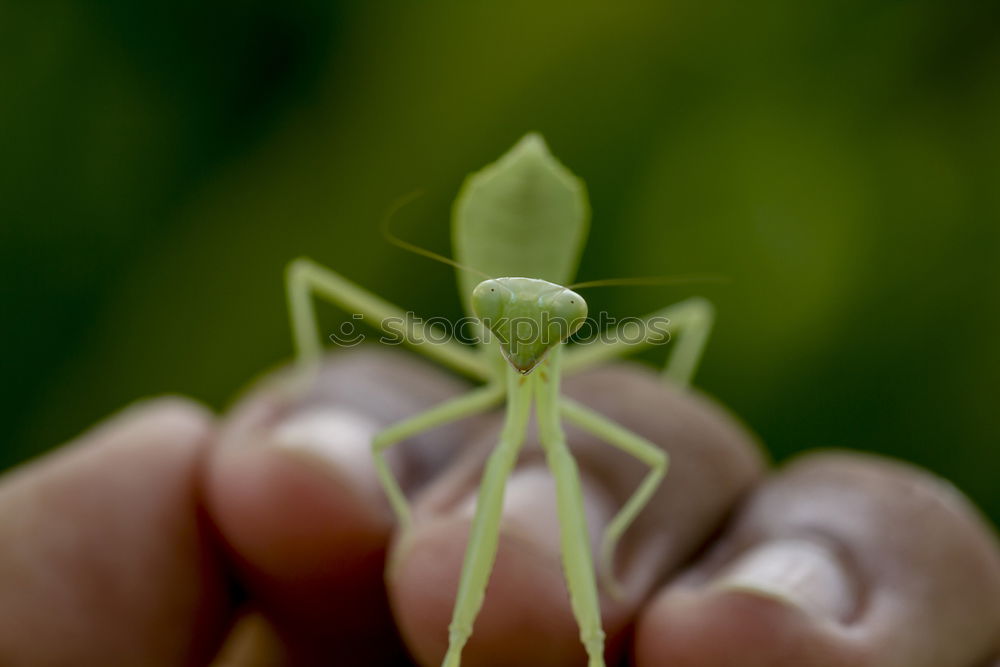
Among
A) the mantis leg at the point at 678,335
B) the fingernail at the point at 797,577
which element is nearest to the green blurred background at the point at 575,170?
the mantis leg at the point at 678,335

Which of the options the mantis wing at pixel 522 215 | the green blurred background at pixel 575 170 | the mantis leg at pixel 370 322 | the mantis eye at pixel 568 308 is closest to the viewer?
the mantis eye at pixel 568 308

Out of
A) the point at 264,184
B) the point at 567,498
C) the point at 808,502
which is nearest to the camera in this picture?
the point at 567,498

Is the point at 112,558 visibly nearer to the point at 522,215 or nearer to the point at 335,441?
the point at 335,441

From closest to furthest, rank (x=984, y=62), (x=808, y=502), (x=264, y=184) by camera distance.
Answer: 1. (x=808, y=502)
2. (x=984, y=62)
3. (x=264, y=184)

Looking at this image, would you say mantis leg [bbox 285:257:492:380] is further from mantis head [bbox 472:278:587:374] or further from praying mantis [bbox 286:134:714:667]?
mantis head [bbox 472:278:587:374]

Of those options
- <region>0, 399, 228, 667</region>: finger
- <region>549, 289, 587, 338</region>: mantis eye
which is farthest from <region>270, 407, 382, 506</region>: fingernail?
<region>549, 289, 587, 338</region>: mantis eye

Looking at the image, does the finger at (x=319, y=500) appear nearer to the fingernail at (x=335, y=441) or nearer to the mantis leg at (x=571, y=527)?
the fingernail at (x=335, y=441)

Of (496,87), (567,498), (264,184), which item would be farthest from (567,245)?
(264,184)

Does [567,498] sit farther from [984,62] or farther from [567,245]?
[984,62]
